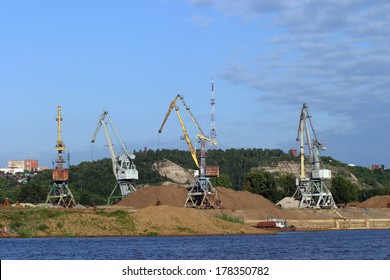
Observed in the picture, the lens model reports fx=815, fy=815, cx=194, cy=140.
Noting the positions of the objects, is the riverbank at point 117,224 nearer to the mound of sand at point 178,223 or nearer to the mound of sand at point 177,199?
the mound of sand at point 178,223

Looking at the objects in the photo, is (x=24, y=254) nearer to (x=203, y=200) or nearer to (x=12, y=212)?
(x=12, y=212)

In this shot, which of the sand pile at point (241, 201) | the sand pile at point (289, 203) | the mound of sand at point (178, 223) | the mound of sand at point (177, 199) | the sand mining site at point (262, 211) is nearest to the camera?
the mound of sand at point (178, 223)

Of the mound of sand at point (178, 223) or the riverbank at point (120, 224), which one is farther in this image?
the mound of sand at point (178, 223)

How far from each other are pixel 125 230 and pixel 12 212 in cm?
2607

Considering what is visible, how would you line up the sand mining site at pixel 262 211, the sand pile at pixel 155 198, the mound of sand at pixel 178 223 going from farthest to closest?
the sand pile at pixel 155 198
the sand mining site at pixel 262 211
the mound of sand at pixel 178 223

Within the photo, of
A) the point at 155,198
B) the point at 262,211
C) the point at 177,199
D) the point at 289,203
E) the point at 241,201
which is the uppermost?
the point at 155,198

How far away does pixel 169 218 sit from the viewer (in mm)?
118938

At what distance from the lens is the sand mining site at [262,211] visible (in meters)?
162

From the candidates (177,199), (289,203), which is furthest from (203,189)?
(289,203)

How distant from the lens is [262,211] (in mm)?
165250

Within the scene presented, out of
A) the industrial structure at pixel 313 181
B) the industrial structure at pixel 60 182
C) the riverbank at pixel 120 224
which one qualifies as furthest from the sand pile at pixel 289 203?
the riverbank at pixel 120 224

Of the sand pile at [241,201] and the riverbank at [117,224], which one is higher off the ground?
the sand pile at [241,201]

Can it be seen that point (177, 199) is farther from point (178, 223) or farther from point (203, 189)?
point (178, 223)
